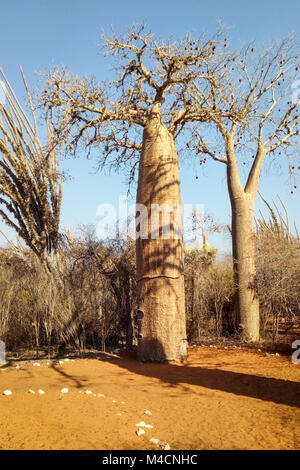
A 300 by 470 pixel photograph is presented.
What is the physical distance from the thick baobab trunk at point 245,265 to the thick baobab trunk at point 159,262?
1.96 metres

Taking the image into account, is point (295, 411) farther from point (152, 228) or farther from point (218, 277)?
point (218, 277)

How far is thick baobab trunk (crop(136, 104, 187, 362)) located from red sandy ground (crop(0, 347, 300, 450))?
345 mm

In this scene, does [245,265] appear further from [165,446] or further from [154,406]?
[165,446]

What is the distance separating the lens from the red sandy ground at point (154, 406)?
236cm

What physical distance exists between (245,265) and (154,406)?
4.24 metres

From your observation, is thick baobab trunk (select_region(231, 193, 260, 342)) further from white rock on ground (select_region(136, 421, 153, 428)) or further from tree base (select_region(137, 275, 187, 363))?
white rock on ground (select_region(136, 421, 153, 428))

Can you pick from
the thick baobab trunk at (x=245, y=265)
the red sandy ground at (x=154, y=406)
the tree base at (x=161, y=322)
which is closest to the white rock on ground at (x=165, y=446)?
the red sandy ground at (x=154, y=406)

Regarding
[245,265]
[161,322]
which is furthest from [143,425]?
[245,265]

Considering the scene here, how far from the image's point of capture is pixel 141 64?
5.57m

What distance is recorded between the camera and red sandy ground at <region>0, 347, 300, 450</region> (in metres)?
2.36

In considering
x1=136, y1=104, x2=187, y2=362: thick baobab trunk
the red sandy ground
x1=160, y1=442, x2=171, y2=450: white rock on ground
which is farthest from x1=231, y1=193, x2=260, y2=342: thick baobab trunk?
x1=160, y1=442, x2=171, y2=450: white rock on ground
